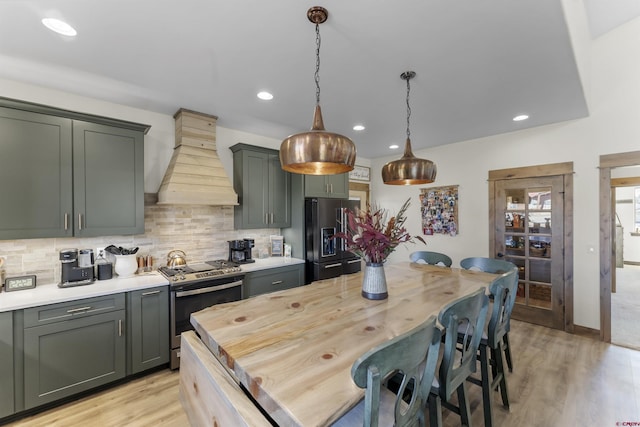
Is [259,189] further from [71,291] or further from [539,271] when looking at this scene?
[539,271]

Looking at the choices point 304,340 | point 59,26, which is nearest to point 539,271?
point 304,340

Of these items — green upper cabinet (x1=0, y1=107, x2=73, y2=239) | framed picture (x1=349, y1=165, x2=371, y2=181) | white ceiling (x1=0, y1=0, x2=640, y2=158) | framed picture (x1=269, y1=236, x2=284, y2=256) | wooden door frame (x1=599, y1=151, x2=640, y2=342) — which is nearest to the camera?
white ceiling (x1=0, y1=0, x2=640, y2=158)

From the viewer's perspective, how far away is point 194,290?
2.62 metres

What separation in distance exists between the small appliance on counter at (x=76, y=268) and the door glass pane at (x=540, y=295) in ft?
17.0

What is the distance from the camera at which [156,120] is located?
10.1ft

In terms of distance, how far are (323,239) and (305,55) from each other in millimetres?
2260

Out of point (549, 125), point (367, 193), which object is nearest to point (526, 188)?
point (549, 125)

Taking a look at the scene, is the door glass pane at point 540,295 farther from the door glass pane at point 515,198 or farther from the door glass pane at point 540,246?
the door glass pane at point 515,198

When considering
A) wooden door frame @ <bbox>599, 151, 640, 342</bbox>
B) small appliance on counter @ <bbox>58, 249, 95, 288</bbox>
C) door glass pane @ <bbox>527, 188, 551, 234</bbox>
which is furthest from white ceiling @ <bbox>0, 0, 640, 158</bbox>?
small appliance on counter @ <bbox>58, 249, 95, 288</bbox>

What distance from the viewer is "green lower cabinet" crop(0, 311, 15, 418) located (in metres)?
1.88

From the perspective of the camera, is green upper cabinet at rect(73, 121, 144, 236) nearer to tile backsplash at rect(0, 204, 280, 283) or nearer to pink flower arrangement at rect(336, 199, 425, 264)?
tile backsplash at rect(0, 204, 280, 283)

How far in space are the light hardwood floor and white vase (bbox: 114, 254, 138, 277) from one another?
1.00m

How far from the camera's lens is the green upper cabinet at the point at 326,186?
3727 millimetres

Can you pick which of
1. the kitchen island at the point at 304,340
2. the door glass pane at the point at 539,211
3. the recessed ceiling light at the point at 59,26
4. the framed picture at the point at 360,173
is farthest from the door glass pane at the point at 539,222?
the recessed ceiling light at the point at 59,26
